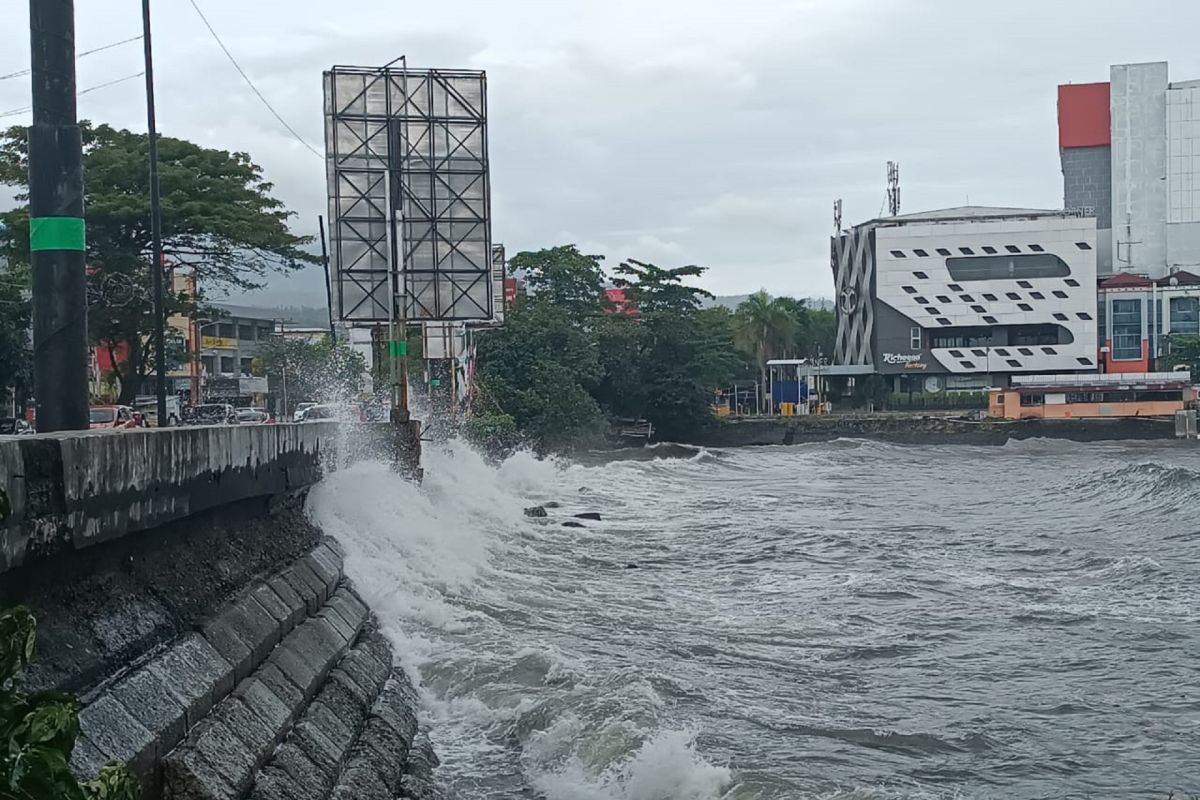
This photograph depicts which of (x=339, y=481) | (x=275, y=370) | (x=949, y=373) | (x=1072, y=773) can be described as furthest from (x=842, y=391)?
(x=1072, y=773)

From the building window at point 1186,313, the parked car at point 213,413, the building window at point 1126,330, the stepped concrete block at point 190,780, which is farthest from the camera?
the building window at point 1126,330

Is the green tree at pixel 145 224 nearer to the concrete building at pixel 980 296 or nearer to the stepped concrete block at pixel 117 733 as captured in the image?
the stepped concrete block at pixel 117 733

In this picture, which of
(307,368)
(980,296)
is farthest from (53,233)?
(980,296)

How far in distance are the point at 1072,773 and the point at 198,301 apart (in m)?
27.4

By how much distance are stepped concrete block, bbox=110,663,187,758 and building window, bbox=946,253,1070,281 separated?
8660 centimetres

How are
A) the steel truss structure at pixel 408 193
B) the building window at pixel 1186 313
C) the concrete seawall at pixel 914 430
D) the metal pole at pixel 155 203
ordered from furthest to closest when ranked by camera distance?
1. the building window at pixel 1186 313
2. the concrete seawall at pixel 914 430
3. the steel truss structure at pixel 408 193
4. the metal pole at pixel 155 203

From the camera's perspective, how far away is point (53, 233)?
8305 millimetres

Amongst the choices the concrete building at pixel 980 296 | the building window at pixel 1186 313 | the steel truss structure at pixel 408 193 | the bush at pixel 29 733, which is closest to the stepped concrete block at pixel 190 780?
the bush at pixel 29 733

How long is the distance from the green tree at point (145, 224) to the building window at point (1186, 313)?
7175 cm

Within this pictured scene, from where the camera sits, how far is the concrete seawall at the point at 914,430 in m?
75.7

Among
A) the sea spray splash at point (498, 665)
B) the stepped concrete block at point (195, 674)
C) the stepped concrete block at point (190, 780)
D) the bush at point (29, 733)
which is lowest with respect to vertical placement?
the sea spray splash at point (498, 665)

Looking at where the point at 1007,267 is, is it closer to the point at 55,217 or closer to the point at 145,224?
the point at 145,224

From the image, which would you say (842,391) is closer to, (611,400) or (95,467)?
(611,400)

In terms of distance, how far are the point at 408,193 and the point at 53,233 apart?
1801 cm
